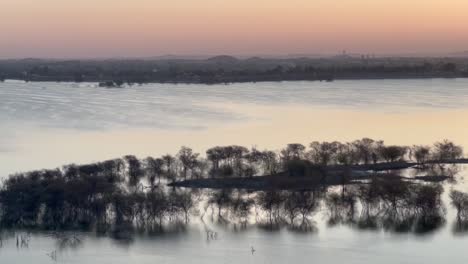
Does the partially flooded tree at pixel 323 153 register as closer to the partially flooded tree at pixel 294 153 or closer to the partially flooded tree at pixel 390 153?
the partially flooded tree at pixel 294 153

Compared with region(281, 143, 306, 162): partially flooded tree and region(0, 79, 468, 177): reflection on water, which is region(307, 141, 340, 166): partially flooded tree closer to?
region(281, 143, 306, 162): partially flooded tree

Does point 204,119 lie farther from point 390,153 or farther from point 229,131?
point 390,153

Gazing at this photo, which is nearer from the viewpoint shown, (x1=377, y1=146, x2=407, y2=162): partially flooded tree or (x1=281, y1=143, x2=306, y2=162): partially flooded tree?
(x1=281, y1=143, x2=306, y2=162): partially flooded tree

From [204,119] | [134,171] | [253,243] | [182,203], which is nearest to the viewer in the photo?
[253,243]

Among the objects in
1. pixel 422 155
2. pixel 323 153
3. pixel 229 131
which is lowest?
pixel 229 131

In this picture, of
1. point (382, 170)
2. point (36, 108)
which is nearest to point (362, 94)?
point (36, 108)

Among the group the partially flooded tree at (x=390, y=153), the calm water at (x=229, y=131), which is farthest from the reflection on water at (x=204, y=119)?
the partially flooded tree at (x=390, y=153)

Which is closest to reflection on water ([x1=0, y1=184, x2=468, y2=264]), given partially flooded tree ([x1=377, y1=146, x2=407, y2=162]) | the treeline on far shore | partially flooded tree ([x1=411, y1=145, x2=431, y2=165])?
the treeline on far shore

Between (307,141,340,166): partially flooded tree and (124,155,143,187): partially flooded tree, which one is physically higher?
(307,141,340,166): partially flooded tree

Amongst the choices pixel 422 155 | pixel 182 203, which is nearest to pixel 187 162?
pixel 182 203
